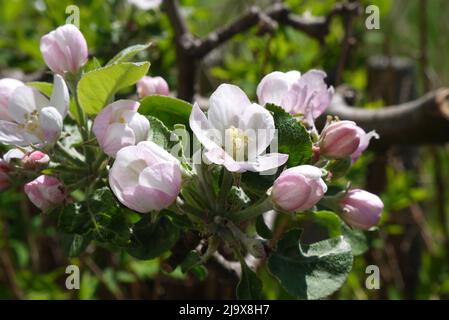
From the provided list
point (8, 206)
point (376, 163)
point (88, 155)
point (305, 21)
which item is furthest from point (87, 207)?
point (376, 163)

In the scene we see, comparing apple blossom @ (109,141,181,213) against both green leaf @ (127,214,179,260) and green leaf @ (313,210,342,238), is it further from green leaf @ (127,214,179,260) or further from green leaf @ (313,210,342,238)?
green leaf @ (313,210,342,238)

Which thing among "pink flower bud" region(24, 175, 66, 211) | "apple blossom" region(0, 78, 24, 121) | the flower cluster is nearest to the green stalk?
the flower cluster

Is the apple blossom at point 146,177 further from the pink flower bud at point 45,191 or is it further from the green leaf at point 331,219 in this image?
the green leaf at point 331,219

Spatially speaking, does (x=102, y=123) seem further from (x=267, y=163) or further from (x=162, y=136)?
(x=267, y=163)

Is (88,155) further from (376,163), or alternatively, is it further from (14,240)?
(376,163)

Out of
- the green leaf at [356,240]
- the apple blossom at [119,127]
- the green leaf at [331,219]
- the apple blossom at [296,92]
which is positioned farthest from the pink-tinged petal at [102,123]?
the green leaf at [356,240]

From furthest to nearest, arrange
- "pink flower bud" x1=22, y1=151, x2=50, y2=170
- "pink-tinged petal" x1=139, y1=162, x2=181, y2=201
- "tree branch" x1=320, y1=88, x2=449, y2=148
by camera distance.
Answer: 1. "tree branch" x1=320, y1=88, x2=449, y2=148
2. "pink flower bud" x1=22, y1=151, x2=50, y2=170
3. "pink-tinged petal" x1=139, y1=162, x2=181, y2=201
